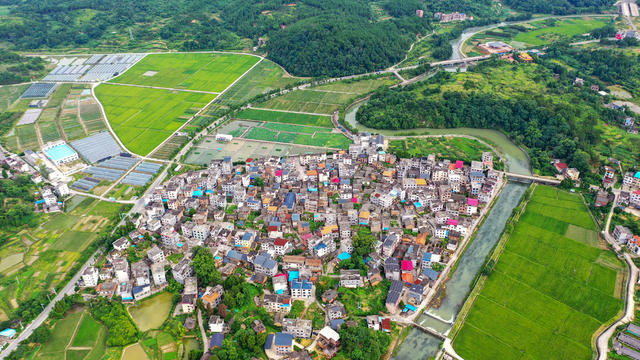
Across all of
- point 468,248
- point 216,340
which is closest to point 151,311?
point 216,340

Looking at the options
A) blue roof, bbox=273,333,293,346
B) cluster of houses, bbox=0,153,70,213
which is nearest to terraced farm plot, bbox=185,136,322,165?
cluster of houses, bbox=0,153,70,213

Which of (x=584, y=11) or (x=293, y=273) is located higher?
(x=584, y=11)

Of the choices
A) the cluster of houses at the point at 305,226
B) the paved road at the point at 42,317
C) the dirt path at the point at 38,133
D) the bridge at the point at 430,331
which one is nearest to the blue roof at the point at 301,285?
the cluster of houses at the point at 305,226

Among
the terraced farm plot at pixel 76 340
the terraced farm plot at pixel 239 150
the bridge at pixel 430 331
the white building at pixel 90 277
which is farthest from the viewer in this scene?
the terraced farm plot at pixel 239 150

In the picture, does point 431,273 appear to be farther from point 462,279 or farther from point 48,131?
point 48,131

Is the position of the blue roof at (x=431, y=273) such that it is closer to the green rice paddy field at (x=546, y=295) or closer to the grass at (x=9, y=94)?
the green rice paddy field at (x=546, y=295)

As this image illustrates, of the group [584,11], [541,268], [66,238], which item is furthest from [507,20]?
[66,238]

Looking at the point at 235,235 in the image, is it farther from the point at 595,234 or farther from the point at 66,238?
the point at 595,234
